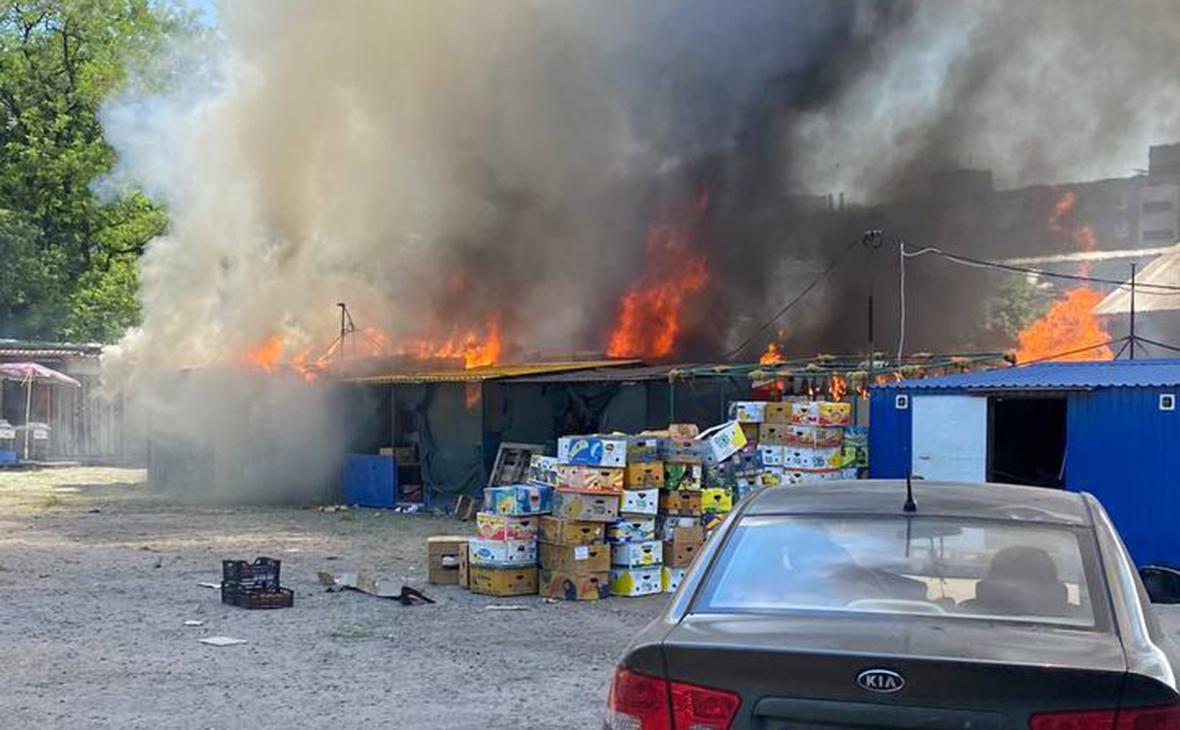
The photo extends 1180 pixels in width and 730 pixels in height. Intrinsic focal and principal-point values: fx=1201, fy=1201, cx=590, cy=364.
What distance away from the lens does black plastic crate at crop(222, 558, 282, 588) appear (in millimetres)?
11289

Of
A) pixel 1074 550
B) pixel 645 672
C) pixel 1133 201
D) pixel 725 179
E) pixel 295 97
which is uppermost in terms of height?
pixel 1133 201

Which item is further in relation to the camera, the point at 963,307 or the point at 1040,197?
the point at 1040,197

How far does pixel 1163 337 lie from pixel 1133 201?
47285 millimetres

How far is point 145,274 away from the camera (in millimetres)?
29797

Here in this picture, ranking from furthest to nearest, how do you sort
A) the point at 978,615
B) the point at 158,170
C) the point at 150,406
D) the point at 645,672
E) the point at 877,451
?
the point at 158,170 < the point at 150,406 < the point at 877,451 < the point at 978,615 < the point at 645,672

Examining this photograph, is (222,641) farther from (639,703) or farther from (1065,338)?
(1065,338)

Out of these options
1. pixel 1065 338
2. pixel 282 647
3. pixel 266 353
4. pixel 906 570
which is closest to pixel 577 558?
pixel 282 647

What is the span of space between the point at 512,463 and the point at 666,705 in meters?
17.2

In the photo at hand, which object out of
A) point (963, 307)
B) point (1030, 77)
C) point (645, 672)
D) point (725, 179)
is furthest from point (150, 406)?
point (645, 672)

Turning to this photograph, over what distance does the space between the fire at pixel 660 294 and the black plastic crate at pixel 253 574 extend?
1784 centimetres

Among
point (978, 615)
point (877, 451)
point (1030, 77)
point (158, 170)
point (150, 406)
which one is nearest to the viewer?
point (978, 615)

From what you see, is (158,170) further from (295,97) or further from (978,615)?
(978,615)

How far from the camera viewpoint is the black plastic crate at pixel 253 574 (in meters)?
11.3

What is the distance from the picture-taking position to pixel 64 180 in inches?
1545
